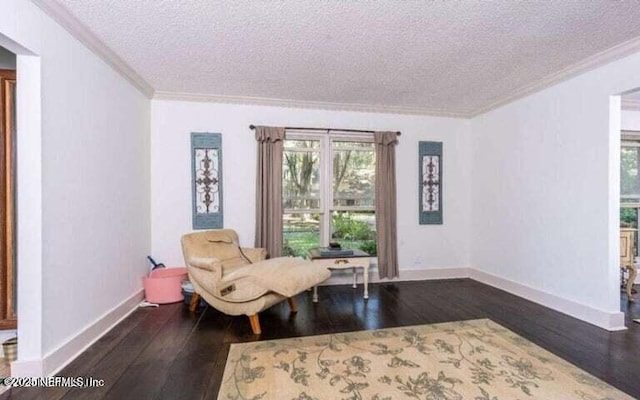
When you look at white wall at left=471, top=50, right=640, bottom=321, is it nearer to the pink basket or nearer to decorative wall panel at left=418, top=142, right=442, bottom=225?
decorative wall panel at left=418, top=142, right=442, bottom=225

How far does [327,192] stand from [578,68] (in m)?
2.96

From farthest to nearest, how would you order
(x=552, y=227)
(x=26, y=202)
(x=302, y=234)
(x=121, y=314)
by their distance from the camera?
(x=302, y=234) → (x=552, y=227) → (x=121, y=314) → (x=26, y=202)

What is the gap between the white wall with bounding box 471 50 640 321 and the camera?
274 cm

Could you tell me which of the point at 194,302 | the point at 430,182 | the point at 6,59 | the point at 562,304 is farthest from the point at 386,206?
the point at 6,59

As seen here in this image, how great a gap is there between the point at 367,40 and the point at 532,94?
2.32 meters

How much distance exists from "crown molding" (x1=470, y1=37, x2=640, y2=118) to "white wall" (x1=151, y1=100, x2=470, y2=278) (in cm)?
98

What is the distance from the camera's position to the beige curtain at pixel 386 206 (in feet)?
13.7

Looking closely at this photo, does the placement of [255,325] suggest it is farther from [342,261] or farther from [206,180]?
[206,180]

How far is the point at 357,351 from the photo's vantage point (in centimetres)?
229

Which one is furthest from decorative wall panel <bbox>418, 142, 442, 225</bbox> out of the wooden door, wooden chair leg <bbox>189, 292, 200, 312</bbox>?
the wooden door

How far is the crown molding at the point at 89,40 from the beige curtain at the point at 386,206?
291 cm

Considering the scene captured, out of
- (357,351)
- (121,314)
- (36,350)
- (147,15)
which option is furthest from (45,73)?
(357,351)

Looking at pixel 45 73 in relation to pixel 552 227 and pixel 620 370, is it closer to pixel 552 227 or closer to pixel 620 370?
pixel 620 370

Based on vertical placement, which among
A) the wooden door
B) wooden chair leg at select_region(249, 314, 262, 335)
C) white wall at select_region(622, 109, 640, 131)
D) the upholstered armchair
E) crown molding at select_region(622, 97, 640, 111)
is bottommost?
wooden chair leg at select_region(249, 314, 262, 335)
